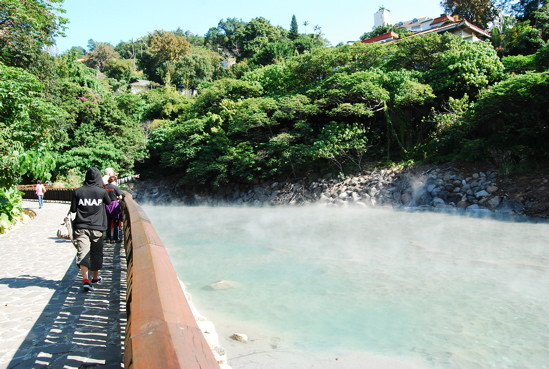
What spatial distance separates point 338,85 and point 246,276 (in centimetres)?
1260

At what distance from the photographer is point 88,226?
4.63 metres

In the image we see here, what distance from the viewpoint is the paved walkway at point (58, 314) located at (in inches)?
116

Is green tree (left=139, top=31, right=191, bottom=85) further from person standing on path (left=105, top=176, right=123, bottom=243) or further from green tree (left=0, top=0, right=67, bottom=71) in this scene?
person standing on path (left=105, top=176, right=123, bottom=243)

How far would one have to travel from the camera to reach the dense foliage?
467 inches

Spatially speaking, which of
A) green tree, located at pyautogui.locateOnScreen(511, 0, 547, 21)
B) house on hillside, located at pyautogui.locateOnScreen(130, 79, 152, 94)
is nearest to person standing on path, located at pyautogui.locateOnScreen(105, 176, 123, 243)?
green tree, located at pyautogui.locateOnScreen(511, 0, 547, 21)

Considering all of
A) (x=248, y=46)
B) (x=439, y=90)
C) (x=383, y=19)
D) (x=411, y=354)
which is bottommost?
(x=411, y=354)

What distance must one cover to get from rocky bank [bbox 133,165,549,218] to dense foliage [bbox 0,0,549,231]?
76 centimetres

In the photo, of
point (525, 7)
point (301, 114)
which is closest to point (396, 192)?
point (301, 114)

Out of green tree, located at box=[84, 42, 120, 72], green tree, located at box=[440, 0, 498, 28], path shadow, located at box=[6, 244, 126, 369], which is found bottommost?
path shadow, located at box=[6, 244, 126, 369]

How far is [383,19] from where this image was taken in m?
53.5

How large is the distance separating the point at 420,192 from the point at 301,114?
7.06 m

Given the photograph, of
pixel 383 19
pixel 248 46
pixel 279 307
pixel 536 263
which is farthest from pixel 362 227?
pixel 383 19

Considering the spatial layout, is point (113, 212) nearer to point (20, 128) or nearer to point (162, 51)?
point (20, 128)

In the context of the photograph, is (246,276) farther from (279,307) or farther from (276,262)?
(279,307)
